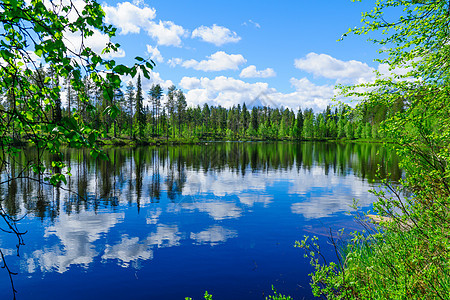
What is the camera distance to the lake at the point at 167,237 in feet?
34.4

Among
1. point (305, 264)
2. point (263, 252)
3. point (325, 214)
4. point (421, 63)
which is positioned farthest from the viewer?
point (325, 214)

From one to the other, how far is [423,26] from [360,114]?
3.09 meters

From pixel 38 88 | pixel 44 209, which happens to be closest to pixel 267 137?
pixel 44 209

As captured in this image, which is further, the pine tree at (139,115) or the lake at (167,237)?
the pine tree at (139,115)

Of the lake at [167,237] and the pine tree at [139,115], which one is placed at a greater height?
the pine tree at [139,115]

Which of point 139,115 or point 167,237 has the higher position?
point 139,115

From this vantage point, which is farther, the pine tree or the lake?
the pine tree

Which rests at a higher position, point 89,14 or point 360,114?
point 89,14

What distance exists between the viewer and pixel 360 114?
31.4 feet

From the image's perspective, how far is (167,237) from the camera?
15.1 metres

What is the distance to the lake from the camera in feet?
34.4

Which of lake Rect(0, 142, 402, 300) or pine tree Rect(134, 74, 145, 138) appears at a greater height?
pine tree Rect(134, 74, 145, 138)

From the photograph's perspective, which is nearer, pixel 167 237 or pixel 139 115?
pixel 167 237

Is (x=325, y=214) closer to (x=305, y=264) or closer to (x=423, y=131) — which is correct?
(x=305, y=264)
